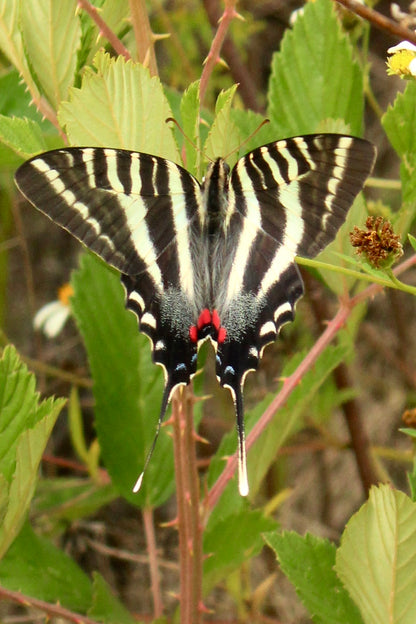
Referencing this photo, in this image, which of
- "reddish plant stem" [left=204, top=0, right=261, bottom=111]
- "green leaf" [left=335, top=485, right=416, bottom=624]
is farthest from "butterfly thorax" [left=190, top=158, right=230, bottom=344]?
"reddish plant stem" [left=204, top=0, right=261, bottom=111]

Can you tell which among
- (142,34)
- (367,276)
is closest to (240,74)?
(142,34)

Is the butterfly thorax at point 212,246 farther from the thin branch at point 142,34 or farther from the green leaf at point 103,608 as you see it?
the green leaf at point 103,608

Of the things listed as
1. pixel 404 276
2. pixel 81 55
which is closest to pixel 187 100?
pixel 81 55

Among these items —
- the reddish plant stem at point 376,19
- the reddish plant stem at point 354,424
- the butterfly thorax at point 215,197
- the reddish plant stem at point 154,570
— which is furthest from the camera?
the reddish plant stem at point 354,424

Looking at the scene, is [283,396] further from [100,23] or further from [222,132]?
[100,23]

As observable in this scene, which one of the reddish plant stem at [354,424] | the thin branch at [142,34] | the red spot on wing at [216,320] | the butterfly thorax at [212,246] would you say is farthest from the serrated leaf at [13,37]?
the reddish plant stem at [354,424]
